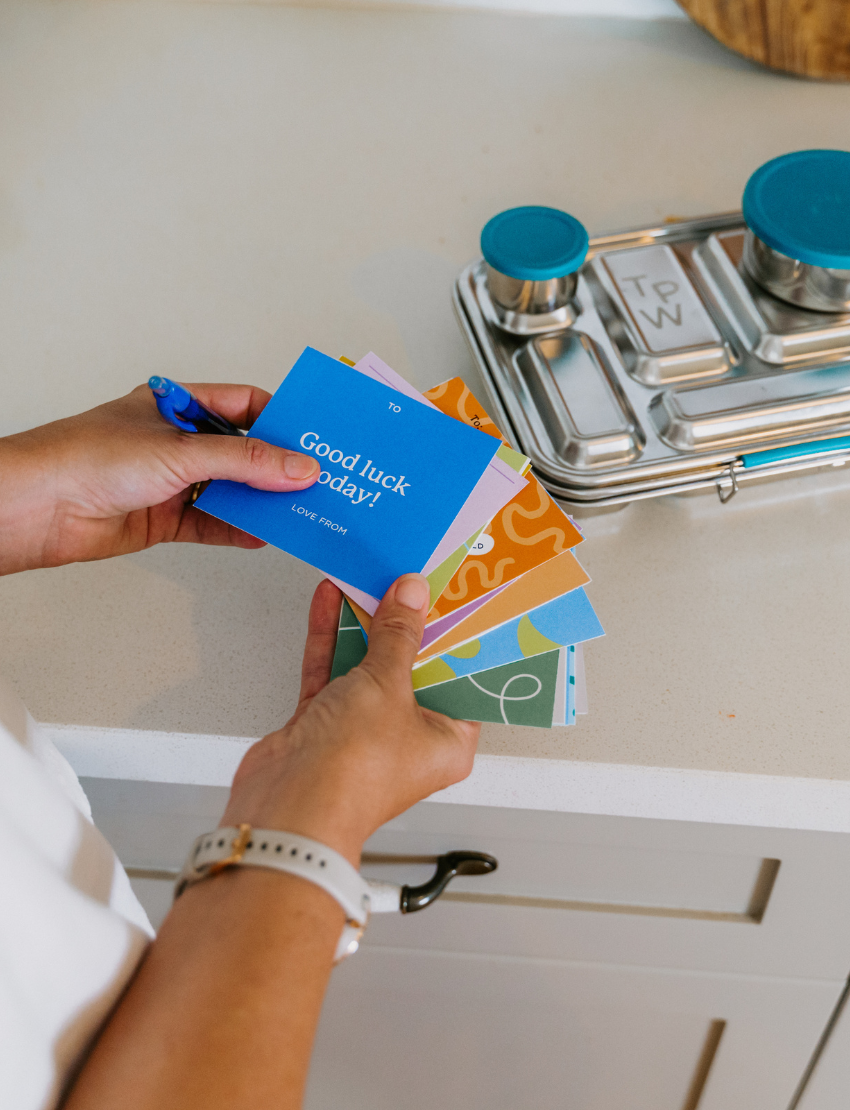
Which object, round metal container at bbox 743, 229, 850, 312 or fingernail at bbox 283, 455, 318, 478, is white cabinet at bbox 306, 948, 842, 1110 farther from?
round metal container at bbox 743, 229, 850, 312

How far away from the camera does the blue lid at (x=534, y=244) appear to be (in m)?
0.70

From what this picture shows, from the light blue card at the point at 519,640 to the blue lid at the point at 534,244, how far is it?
0.28 m

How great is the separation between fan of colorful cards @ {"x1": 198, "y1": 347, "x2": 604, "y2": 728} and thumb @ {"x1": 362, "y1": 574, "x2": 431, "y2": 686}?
2cm

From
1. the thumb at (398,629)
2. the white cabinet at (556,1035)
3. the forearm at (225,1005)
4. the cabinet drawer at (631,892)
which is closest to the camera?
the forearm at (225,1005)

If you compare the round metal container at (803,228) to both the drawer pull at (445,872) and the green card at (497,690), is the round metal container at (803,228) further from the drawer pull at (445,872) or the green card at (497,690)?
the drawer pull at (445,872)

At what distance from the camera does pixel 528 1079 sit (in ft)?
3.00

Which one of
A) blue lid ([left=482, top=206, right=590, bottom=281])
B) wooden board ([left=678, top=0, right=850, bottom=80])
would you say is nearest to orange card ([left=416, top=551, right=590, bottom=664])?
blue lid ([left=482, top=206, right=590, bottom=281])

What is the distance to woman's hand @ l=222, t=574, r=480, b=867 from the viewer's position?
0.48m

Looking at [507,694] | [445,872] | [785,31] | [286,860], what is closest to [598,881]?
[445,872]

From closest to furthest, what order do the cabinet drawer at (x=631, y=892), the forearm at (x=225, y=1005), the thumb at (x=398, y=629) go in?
1. the forearm at (x=225, y=1005)
2. the thumb at (x=398, y=629)
3. the cabinet drawer at (x=631, y=892)

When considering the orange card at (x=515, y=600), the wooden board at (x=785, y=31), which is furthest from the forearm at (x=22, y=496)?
the wooden board at (x=785, y=31)

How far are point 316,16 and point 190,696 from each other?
97 centimetres

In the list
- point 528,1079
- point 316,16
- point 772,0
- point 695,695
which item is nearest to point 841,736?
point 695,695

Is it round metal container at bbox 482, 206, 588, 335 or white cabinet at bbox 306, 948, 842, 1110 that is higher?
round metal container at bbox 482, 206, 588, 335
